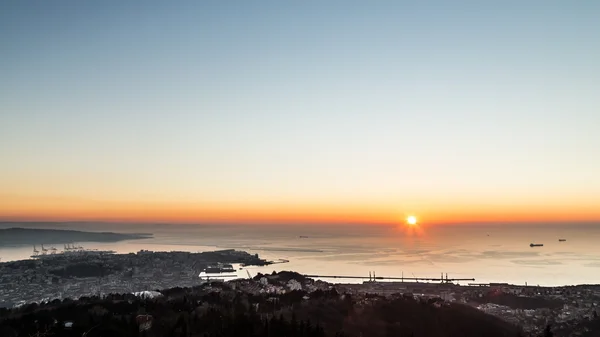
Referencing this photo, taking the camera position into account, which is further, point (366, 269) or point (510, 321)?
point (366, 269)

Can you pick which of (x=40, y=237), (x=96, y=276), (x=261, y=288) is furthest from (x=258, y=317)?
(x=40, y=237)

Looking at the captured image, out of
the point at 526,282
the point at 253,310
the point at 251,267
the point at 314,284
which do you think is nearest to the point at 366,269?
the point at 251,267

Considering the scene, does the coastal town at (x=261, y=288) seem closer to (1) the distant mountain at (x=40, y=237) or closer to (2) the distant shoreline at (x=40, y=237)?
(2) the distant shoreline at (x=40, y=237)

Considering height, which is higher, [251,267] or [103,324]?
[103,324]

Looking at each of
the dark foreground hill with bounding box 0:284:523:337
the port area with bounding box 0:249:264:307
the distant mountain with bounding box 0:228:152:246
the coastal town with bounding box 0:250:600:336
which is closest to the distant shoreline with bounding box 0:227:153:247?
the distant mountain with bounding box 0:228:152:246

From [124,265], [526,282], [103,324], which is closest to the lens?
[103,324]

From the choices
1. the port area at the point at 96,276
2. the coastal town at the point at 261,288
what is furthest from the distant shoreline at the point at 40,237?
the coastal town at the point at 261,288

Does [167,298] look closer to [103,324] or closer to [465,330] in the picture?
[103,324]
